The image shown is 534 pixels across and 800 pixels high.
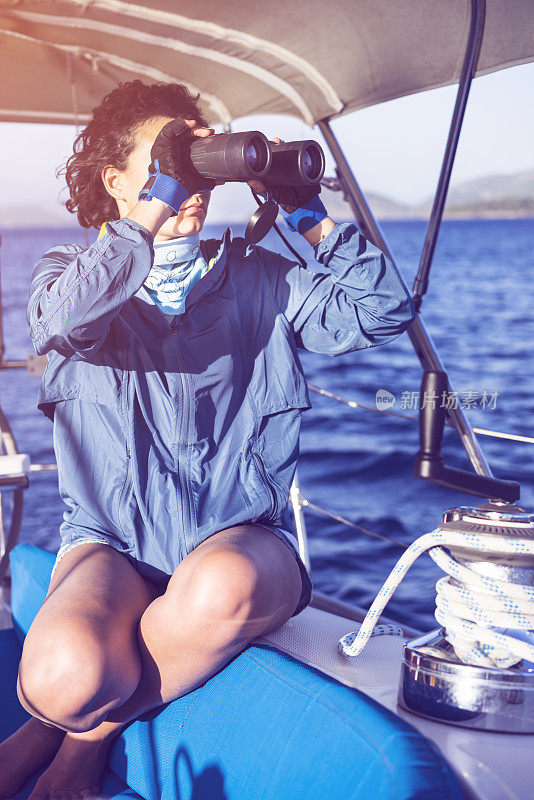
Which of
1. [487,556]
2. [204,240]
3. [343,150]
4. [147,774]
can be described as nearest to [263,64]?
[343,150]

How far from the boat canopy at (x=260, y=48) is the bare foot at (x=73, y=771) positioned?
1269 mm

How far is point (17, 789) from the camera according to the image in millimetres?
1342

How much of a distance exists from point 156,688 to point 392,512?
18.8ft

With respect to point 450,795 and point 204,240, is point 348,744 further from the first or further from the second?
point 204,240

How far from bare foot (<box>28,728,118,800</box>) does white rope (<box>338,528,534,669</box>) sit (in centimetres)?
56

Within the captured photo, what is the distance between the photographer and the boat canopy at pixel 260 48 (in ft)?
5.22

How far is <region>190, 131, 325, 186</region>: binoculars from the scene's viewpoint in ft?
4.10

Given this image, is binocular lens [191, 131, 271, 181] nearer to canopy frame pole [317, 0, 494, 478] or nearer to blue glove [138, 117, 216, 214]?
blue glove [138, 117, 216, 214]

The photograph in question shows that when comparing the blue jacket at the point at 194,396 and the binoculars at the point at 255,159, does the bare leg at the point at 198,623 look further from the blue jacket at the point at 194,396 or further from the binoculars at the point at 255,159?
the binoculars at the point at 255,159

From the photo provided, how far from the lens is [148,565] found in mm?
1412

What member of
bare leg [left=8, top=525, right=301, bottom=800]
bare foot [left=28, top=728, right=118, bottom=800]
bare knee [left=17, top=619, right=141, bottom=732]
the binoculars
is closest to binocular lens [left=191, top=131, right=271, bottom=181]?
the binoculars

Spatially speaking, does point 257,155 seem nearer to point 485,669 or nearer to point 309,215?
point 309,215

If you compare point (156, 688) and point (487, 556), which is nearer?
point (487, 556)

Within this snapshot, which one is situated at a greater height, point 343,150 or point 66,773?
point 343,150
